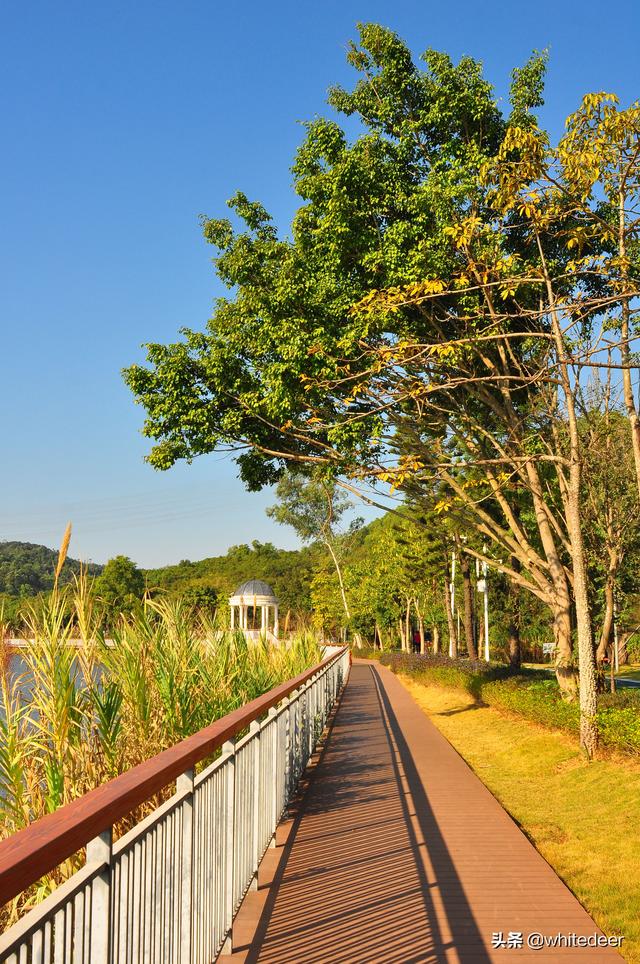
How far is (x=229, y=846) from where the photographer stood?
4.22 m

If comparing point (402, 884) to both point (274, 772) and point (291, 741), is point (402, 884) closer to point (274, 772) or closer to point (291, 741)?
point (274, 772)

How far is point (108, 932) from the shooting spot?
7.17 feet

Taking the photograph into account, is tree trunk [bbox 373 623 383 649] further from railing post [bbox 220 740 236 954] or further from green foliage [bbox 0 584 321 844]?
railing post [bbox 220 740 236 954]

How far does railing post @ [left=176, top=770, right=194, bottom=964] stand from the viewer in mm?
3160

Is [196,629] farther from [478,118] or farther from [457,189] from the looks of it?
[478,118]

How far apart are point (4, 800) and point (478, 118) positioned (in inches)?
489

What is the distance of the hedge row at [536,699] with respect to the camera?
10.5 metres

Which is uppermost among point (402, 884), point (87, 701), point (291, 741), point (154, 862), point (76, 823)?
point (76, 823)

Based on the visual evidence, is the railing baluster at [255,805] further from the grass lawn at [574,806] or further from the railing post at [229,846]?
the grass lawn at [574,806]

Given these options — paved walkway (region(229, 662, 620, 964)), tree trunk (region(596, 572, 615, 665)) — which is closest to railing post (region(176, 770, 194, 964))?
paved walkway (region(229, 662, 620, 964))

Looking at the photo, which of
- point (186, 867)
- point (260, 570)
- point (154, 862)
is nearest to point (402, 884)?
point (186, 867)

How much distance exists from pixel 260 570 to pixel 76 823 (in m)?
80.5

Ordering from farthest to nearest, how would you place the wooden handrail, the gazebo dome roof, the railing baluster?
the gazebo dome roof, the railing baluster, the wooden handrail

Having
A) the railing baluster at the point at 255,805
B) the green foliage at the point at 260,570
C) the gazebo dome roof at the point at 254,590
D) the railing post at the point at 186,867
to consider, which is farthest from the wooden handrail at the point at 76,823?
the green foliage at the point at 260,570
